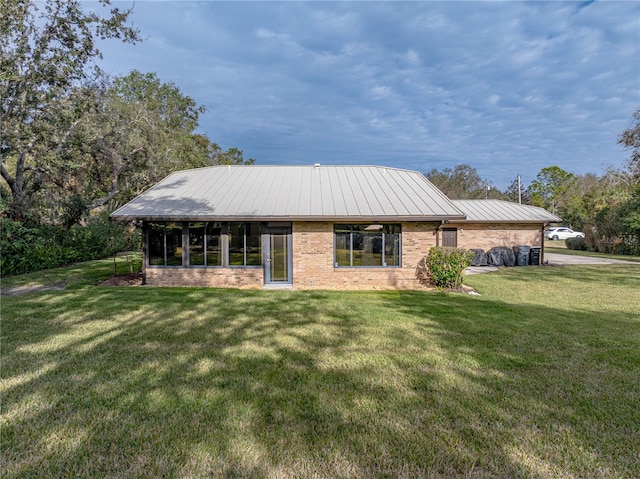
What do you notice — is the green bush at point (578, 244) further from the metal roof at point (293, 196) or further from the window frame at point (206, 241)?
the window frame at point (206, 241)

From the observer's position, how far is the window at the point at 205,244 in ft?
34.9

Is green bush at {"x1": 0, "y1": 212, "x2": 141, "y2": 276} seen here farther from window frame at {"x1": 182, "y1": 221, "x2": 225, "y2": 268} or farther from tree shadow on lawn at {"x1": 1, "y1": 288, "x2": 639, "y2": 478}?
tree shadow on lawn at {"x1": 1, "y1": 288, "x2": 639, "y2": 478}

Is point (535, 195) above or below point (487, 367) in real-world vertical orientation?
above

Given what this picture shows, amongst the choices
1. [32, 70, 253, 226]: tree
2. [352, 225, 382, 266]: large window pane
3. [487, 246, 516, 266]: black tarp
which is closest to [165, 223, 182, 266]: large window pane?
[352, 225, 382, 266]: large window pane

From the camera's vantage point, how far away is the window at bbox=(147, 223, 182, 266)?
35.4 feet

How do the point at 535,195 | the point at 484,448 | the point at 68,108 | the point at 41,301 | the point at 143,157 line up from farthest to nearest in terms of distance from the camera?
the point at 535,195, the point at 143,157, the point at 68,108, the point at 41,301, the point at 484,448

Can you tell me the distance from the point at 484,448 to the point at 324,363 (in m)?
2.14

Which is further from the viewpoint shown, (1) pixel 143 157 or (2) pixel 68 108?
(1) pixel 143 157

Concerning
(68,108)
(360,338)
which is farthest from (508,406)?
(68,108)

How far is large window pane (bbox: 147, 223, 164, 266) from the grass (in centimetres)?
383

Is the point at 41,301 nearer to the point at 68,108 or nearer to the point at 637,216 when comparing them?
the point at 68,108

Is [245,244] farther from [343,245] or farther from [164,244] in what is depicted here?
[343,245]

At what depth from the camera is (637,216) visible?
18562 millimetres

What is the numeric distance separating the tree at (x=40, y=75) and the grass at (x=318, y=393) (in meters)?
9.02
